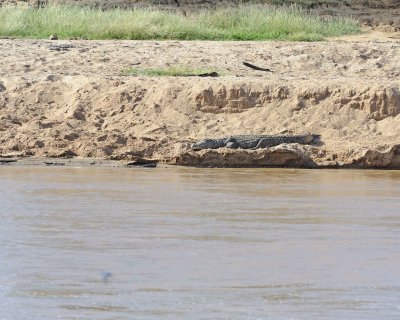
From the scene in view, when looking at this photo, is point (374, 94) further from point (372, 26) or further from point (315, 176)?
point (372, 26)

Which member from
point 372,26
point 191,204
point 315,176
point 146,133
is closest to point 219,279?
point 191,204

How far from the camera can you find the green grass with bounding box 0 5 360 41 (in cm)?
1739

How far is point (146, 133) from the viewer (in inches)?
522

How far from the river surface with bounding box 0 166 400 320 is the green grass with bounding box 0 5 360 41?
690cm

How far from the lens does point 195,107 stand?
13.8 m

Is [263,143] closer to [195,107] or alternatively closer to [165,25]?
[195,107]

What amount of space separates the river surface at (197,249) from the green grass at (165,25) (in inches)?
272

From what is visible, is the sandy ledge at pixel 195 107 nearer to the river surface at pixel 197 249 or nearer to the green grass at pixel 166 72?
the green grass at pixel 166 72

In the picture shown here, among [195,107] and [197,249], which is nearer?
[197,249]

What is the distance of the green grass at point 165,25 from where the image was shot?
17391mm

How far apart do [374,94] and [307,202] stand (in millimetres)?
4586

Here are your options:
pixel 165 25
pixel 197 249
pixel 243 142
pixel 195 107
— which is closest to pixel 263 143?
pixel 243 142

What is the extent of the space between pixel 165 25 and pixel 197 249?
35.9 feet

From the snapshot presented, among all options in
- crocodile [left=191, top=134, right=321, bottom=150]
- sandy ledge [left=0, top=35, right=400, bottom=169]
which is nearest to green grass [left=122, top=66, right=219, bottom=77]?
sandy ledge [left=0, top=35, right=400, bottom=169]
